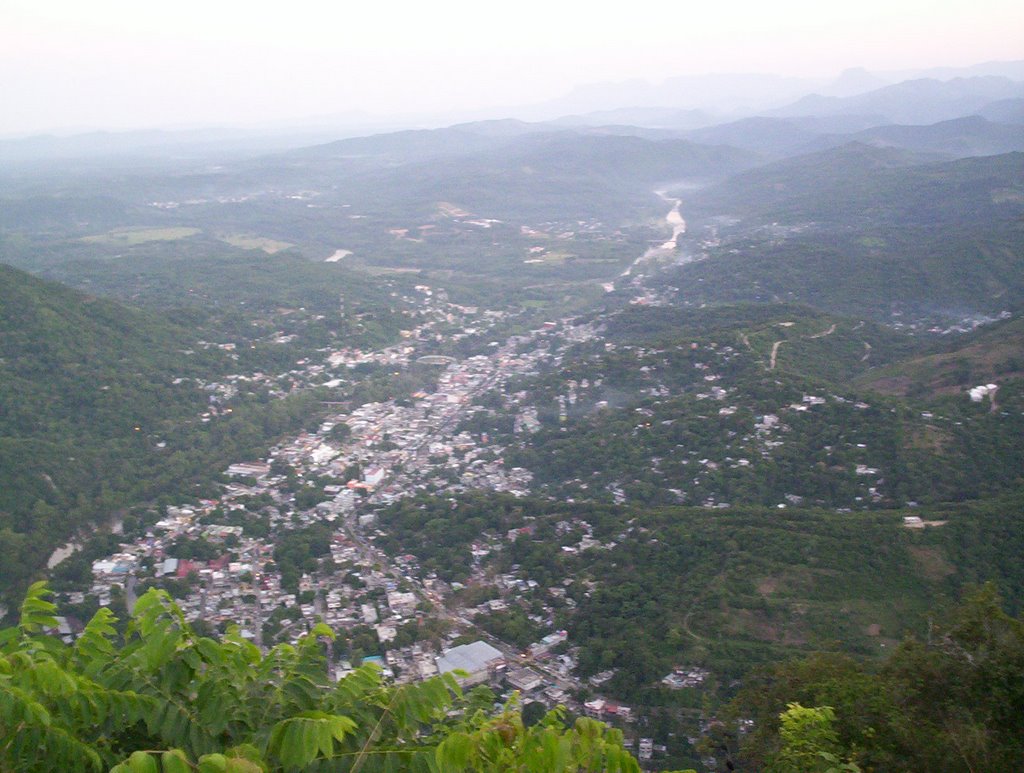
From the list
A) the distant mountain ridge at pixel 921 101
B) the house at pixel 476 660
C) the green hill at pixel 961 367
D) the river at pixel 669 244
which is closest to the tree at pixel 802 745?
the house at pixel 476 660

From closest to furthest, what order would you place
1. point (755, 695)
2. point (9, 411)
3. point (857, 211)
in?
point (755, 695) < point (9, 411) < point (857, 211)

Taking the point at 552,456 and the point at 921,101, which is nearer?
the point at 552,456

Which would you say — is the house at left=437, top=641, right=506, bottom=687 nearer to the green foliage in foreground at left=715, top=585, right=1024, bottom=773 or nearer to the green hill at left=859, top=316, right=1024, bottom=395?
the green foliage in foreground at left=715, top=585, right=1024, bottom=773

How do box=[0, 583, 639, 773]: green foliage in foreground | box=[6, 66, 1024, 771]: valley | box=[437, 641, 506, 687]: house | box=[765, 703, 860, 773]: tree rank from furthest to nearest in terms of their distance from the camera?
box=[6, 66, 1024, 771]: valley
box=[437, 641, 506, 687]: house
box=[765, 703, 860, 773]: tree
box=[0, 583, 639, 773]: green foliage in foreground

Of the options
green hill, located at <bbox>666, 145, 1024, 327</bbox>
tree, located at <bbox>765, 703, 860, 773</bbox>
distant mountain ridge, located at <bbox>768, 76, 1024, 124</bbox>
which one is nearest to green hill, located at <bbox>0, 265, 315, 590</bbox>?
tree, located at <bbox>765, 703, 860, 773</bbox>

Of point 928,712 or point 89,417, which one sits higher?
point 928,712

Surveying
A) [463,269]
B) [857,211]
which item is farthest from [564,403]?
[857,211]

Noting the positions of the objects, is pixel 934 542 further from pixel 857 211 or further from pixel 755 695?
pixel 857 211

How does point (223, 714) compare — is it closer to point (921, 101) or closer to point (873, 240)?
point (873, 240)

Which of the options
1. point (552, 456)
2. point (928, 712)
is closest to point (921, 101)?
point (552, 456)
